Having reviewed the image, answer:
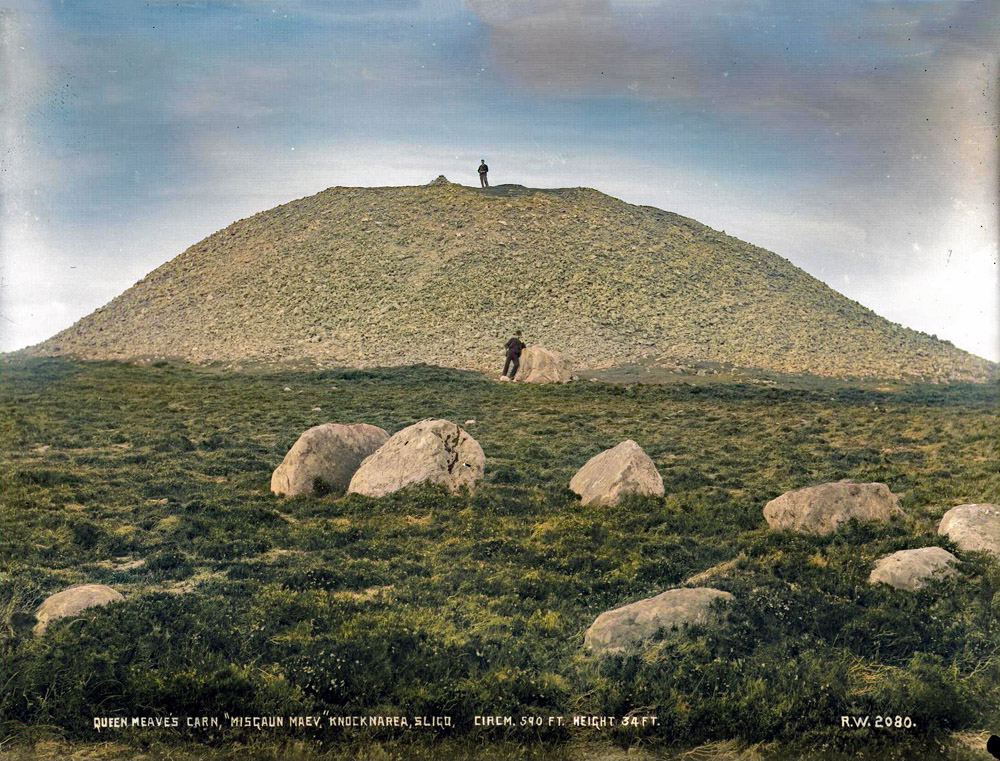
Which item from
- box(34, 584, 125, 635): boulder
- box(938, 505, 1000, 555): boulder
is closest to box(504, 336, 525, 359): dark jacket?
box(938, 505, 1000, 555): boulder

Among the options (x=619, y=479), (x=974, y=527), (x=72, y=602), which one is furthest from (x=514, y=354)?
(x=72, y=602)

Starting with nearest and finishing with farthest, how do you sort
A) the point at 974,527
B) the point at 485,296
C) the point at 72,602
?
the point at 72,602 → the point at 974,527 → the point at 485,296

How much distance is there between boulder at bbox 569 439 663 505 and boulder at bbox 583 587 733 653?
642 centimetres

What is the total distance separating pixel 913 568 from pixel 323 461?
1155 centimetres

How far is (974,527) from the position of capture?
13352 millimetres

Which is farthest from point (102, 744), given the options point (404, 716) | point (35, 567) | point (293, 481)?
point (293, 481)

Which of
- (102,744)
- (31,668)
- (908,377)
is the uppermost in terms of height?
(908,377)

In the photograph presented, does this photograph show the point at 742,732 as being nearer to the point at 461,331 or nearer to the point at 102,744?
the point at 102,744

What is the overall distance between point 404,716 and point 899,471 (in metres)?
16.6

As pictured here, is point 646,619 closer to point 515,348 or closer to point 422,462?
point 422,462

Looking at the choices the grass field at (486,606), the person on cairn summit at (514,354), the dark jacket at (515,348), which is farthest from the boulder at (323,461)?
the dark jacket at (515,348)

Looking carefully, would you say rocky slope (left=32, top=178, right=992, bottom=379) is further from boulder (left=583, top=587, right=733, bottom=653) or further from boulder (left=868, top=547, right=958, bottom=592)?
boulder (left=583, top=587, right=733, bottom=653)

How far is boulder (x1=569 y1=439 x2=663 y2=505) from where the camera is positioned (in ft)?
54.7

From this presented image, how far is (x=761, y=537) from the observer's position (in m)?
14.6
